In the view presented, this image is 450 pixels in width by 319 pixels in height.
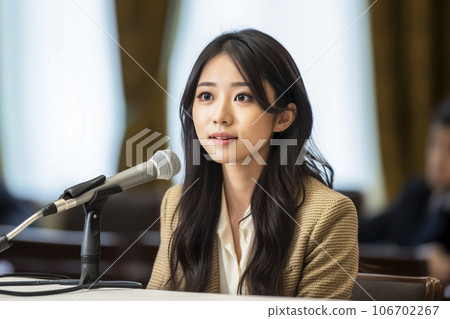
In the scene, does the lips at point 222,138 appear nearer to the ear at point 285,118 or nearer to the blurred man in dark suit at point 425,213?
the ear at point 285,118

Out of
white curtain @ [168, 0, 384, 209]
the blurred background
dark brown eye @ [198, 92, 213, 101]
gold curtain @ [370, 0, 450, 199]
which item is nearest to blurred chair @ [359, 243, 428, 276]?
the blurred background

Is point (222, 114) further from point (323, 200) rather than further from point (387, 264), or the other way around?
point (387, 264)

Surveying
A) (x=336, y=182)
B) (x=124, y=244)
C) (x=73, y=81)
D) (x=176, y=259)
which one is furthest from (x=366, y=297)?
(x=73, y=81)

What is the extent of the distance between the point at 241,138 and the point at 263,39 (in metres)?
0.17

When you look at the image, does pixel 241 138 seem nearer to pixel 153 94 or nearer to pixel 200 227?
pixel 200 227

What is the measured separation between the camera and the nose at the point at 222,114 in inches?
43.5

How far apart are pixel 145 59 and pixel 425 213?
106 cm

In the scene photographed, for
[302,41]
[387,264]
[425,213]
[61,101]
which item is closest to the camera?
[302,41]

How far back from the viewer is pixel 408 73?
8.80 ft

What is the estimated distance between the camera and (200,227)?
1.14 metres

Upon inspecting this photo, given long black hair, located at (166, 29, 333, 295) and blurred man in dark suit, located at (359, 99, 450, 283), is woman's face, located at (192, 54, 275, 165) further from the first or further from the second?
blurred man in dark suit, located at (359, 99, 450, 283)

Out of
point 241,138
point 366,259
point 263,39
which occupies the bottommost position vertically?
point 366,259

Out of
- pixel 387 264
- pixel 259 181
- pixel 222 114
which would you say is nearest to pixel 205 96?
pixel 222 114

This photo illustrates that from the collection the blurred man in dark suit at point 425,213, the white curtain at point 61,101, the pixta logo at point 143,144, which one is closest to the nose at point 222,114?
the pixta logo at point 143,144
